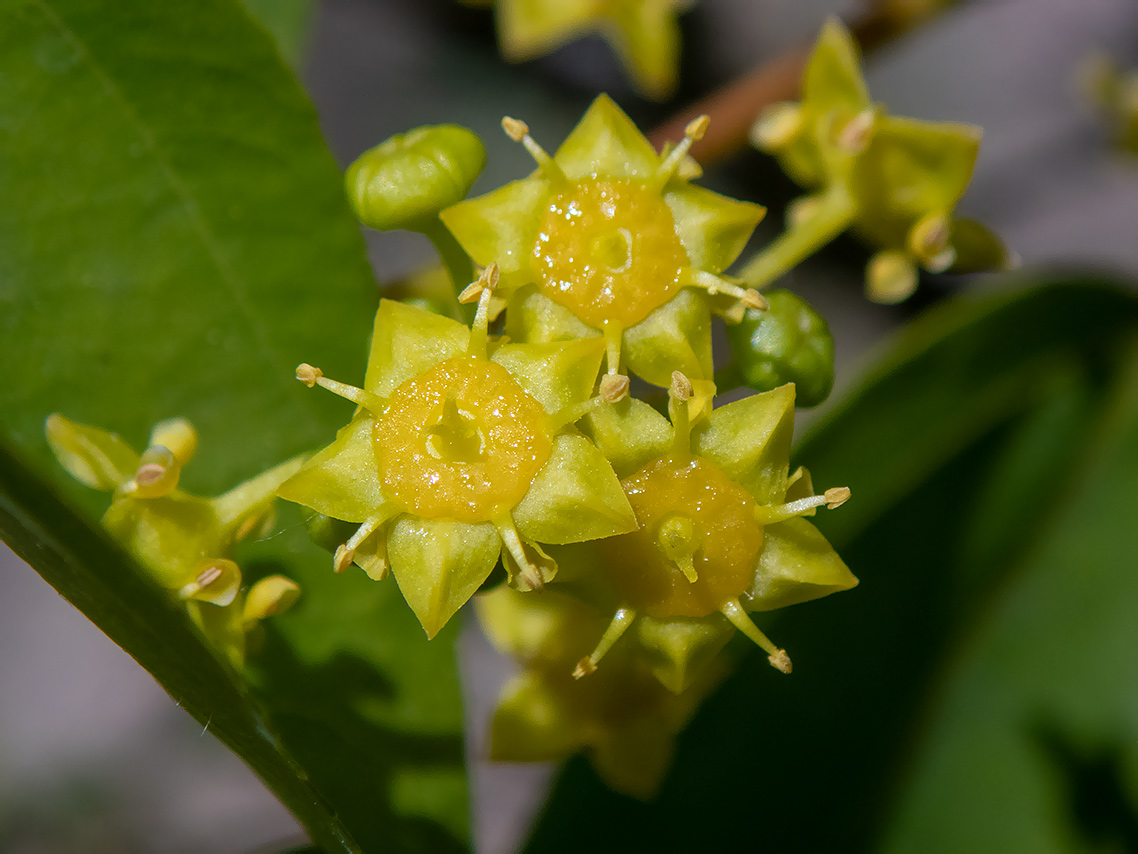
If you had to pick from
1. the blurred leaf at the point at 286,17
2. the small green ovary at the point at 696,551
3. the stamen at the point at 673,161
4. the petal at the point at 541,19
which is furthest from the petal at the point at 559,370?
the petal at the point at 541,19

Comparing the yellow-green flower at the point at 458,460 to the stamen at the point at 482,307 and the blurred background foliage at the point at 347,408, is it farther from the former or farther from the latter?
the blurred background foliage at the point at 347,408

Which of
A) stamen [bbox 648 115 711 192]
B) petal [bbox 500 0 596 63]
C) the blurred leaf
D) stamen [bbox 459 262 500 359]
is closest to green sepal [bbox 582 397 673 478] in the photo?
stamen [bbox 459 262 500 359]

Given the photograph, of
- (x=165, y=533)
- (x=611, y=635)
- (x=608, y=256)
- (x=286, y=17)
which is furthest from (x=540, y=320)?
(x=286, y=17)

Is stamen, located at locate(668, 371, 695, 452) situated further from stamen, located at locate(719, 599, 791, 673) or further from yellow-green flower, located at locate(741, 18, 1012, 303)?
yellow-green flower, located at locate(741, 18, 1012, 303)

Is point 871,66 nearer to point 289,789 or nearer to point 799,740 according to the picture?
point 799,740

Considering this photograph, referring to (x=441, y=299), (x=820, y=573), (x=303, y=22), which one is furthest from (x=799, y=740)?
(x=303, y=22)

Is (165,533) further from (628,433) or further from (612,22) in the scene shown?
(612,22)
